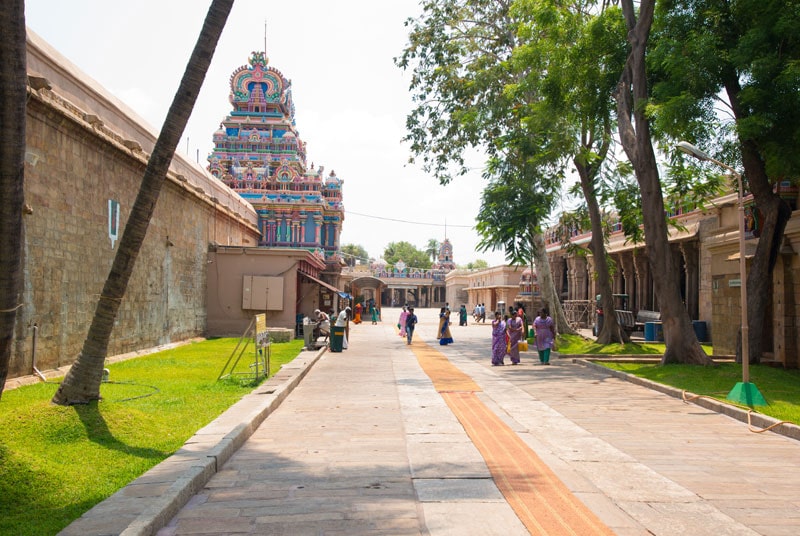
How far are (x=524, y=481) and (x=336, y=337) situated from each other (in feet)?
50.1

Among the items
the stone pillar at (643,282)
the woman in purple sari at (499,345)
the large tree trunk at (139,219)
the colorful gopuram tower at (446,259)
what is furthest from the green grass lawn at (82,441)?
the colorful gopuram tower at (446,259)

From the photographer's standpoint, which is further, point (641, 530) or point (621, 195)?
point (621, 195)

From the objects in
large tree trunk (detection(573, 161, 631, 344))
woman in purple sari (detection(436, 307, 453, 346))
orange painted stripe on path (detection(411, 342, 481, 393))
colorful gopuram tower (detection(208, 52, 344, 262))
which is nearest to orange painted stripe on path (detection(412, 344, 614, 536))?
orange painted stripe on path (detection(411, 342, 481, 393))

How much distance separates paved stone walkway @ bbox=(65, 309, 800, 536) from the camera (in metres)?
4.75

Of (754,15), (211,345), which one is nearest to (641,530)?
(754,15)

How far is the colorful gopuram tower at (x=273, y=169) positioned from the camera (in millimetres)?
48531

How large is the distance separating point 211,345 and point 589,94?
Result: 44.4 ft

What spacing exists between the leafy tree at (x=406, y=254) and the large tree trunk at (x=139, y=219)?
389 ft

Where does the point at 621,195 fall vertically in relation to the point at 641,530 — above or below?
above

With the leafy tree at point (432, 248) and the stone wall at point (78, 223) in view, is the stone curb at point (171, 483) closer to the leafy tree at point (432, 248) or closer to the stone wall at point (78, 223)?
the stone wall at point (78, 223)

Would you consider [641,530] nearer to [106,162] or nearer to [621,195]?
[106,162]

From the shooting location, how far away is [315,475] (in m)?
6.04

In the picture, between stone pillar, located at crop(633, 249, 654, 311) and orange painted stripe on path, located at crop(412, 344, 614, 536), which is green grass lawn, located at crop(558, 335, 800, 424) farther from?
stone pillar, located at crop(633, 249, 654, 311)

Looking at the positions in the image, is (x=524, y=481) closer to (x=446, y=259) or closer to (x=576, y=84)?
(x=576, y=84)
